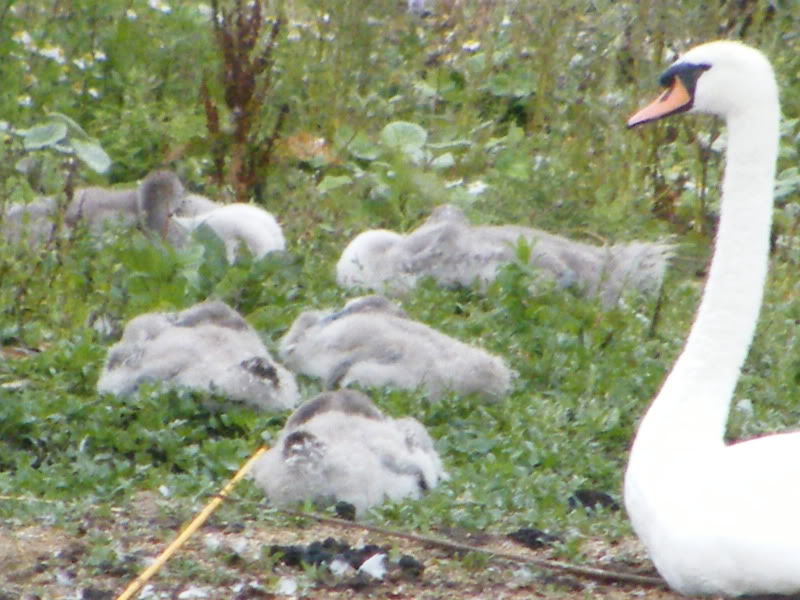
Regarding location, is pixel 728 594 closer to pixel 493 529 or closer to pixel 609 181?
pixel 493 529

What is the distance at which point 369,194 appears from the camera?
9.24 metres

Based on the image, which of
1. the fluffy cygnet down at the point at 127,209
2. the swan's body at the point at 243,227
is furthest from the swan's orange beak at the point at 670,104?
the fluffy cygnet down at the point at 127,209

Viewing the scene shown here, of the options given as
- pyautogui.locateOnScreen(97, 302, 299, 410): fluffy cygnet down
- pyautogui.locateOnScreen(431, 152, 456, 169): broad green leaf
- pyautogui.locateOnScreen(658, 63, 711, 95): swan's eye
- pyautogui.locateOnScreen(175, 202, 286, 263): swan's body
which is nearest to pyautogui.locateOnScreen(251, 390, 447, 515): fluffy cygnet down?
pyautogui.locateOnScreen(97, 302, 299, 410): fluffy cygnet down

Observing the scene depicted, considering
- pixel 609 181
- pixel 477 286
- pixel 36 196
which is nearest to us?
pixel 477 286

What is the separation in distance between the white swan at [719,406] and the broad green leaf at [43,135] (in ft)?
14.8

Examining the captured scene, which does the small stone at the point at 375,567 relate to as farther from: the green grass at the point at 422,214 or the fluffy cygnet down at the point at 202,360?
the fluffy cygnet down at the point at 202,360

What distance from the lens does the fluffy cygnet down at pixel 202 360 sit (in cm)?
602

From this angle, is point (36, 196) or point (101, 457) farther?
point (36, 196)

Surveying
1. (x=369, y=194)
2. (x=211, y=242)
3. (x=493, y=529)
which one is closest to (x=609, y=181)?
(x=369, y=194)

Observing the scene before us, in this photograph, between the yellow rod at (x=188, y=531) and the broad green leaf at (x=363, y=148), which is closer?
the yellow rod at (x=188, y=531)

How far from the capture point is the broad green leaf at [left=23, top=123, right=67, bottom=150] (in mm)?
8539

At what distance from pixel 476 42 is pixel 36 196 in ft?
15.0

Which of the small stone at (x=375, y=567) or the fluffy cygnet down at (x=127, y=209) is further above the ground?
the fluffy cygnet down at (x=127, y=209)

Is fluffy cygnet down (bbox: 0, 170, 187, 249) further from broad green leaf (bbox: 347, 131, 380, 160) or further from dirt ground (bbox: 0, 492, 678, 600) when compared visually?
dirt ground (bbox: 0, 492, 678, 600)
